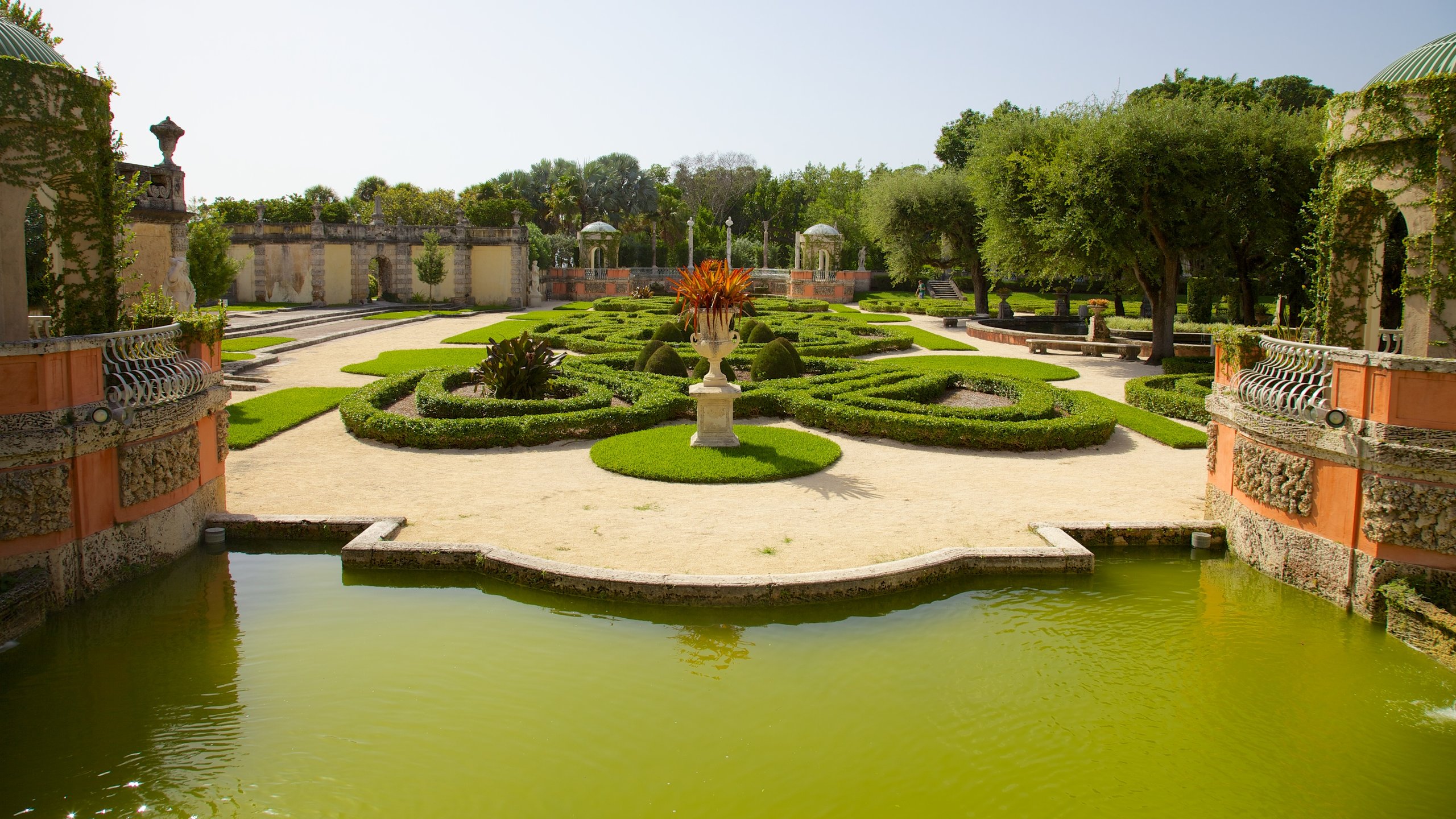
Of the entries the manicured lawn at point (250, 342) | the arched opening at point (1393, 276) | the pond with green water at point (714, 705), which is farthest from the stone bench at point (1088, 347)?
the manicured lawn at point (250, 342)

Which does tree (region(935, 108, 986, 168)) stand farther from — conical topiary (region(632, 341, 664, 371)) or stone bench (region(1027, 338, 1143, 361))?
conical topiary (region(632, 341, 664, 371))

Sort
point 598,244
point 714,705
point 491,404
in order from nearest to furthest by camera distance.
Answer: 1. point 714,705
2. point 491,404
3. point 598,244

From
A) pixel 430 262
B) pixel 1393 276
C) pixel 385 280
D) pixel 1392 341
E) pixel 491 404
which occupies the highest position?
pixel 430 262

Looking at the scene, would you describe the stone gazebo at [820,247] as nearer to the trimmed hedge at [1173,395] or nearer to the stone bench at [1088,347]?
the stone bench at [1088,347]

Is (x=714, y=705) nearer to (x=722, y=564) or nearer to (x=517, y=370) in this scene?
(x=722, y=564)

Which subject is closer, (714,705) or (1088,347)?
(714,705)

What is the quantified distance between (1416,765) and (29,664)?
31.1 feet

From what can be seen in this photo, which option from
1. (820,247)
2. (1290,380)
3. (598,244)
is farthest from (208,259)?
(820,247)

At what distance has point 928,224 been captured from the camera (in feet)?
135

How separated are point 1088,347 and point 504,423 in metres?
18.7

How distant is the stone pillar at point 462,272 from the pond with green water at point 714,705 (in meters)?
40.8

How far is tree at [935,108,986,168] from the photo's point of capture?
61.9 m

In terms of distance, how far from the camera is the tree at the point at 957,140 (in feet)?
203

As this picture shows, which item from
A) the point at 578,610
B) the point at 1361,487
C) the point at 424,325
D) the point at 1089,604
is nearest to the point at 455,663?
the point at 578,610
